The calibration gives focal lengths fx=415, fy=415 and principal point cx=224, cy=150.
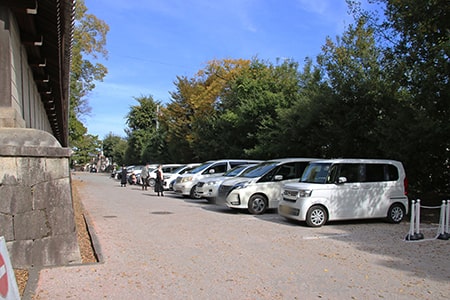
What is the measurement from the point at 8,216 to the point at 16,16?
365 centimetres

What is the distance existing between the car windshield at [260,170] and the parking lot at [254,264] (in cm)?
299

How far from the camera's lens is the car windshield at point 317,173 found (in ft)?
38.0

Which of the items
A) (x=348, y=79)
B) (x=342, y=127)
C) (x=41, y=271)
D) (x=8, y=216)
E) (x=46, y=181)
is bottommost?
(x=41, y=271)

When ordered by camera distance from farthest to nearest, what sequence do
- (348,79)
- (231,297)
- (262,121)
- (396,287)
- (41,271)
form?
(262,121) < (348,79) < (41,271) < (396,287) < (231,297)

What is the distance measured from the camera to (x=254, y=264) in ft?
22.9

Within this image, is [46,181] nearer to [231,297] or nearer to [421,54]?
[231,297]

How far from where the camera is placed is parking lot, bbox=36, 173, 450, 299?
18.2ft

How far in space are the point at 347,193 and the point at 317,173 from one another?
998mm

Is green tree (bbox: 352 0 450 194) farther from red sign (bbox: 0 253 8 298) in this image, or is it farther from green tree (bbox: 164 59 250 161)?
green tree (bbox: 164 59 250 161)

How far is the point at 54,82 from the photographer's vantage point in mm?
12039

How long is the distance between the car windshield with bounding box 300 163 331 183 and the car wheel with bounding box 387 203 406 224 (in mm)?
2163

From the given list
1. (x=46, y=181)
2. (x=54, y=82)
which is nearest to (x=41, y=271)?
(x=46, y=181)

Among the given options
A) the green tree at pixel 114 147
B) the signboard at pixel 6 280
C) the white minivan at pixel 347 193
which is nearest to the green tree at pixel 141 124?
the green tree at pixel 114 147

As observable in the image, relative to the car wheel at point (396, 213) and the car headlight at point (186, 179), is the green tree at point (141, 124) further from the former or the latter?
the car wheel at point (396, 213)
